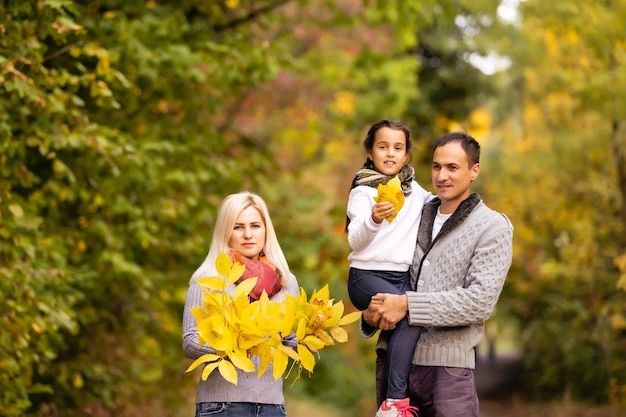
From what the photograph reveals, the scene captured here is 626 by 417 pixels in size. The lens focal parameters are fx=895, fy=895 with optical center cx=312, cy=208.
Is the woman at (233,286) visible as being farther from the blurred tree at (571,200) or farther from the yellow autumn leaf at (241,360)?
the blurred tree at (571,200)

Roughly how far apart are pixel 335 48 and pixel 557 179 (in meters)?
4.43

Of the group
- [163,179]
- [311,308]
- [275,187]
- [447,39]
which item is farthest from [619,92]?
[447,39]

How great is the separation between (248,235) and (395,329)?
76cm

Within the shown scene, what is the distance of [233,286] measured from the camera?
12.3ft

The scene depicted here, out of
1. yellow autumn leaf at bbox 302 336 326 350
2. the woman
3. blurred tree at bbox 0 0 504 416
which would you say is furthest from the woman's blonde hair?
blurred tree at bbox 0 0 504 416

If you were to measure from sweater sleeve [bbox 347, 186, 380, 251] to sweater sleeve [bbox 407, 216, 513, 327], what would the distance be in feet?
0.96

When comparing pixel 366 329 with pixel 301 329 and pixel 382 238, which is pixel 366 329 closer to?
pixel 382 238

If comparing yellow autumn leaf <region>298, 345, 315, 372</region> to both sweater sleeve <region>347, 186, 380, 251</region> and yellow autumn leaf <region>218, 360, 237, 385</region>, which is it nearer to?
yellow autumn leaf <region>218, 360, 237, 385</region>

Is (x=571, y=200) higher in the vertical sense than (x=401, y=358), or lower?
higher

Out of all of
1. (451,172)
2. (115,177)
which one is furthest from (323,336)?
(115,177)

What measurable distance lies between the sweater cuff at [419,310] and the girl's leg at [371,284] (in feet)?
0.60

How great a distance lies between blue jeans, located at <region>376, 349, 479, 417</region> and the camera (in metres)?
3.44

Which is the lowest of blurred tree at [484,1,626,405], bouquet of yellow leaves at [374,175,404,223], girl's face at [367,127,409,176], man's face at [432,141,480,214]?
bouquet of yellow leaves at [374,175,404,223]

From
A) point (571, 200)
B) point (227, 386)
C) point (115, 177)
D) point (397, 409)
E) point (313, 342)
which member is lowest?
point (397, 409)
